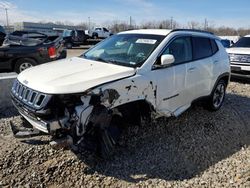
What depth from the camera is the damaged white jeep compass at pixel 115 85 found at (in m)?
3.50

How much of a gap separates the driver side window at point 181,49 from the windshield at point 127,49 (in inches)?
9.8

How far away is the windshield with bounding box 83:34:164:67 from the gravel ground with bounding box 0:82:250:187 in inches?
48.3

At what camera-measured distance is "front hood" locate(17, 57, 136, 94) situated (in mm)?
3516

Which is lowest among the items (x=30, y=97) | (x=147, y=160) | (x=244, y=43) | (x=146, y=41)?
(x=147, y=160)

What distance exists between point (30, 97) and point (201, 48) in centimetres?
352

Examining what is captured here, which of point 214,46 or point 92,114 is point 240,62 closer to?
point 214,46

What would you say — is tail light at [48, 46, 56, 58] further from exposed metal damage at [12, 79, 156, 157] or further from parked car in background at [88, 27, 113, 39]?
parked car in background at [88, 27, 113, 39]

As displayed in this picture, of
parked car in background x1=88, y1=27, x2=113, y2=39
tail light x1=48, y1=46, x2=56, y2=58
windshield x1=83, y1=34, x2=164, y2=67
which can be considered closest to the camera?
windshield x1=83, y1=34, x2=164, y2=67

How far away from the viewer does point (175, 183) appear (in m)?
3.78

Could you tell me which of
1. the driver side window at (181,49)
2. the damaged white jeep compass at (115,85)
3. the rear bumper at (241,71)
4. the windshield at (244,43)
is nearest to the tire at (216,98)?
the damaged white jeep compass at (115,85)

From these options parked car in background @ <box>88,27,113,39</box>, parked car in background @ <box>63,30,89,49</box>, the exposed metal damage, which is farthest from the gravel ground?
parked car in background @ <box>88,27,113,39</box>

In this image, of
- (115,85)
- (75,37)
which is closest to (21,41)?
(115,85)

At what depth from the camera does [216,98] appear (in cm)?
641

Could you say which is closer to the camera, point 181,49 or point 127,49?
point 127,49
